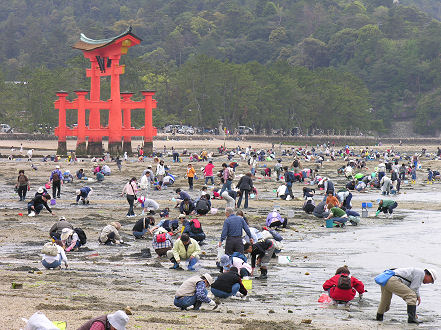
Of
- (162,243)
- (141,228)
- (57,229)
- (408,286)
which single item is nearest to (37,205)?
(141,228)

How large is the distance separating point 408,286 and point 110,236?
29.0ft

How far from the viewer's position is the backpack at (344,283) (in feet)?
41.5

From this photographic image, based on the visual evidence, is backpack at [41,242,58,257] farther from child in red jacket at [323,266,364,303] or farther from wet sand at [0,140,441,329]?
child in red jacket at [323,266,364,303]

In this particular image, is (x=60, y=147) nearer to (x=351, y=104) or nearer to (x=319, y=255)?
(x=319, y=255)

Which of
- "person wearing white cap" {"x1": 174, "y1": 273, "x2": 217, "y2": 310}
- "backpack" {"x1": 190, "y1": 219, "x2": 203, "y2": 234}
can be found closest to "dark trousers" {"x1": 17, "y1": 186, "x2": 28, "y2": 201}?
"backpack" {"x1": 190, "y1": 219, "x2": 203, "y2": 234}

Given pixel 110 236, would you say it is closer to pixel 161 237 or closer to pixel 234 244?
pixel 161 237

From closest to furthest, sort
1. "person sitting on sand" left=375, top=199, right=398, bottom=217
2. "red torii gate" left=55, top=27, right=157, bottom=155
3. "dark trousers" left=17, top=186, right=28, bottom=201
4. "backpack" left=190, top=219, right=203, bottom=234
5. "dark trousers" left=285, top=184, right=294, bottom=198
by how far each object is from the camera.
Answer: "backpack" left=190, top=219, right=203, bottom=234 < "person sitting on sand" left=375, top=199, right=398, bottom=217 < "dark trousers" left=17, top=186, right=28, bottom=201 < "dark trousers" left=285, top=184, right=294, bottom=198 < "red torii gate" left=55, top=27, right=157, bottom=155

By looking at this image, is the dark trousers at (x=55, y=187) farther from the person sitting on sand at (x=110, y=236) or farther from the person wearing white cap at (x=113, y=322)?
the person wearing white cap at (x=113, y=322)

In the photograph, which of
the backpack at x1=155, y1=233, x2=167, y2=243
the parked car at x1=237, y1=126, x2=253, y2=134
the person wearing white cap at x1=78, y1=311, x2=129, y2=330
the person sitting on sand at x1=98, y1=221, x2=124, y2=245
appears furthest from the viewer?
the parked car at x1=237, y1=126, x2=253, y2=134

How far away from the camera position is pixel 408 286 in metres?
11.6

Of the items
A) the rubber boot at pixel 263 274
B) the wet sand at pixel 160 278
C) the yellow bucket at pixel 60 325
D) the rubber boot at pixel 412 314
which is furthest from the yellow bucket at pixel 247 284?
the yellow bucket at pixel 60 325

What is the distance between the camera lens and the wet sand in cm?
1102

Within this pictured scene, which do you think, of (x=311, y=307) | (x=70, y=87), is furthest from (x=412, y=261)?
(x=70, y=87)

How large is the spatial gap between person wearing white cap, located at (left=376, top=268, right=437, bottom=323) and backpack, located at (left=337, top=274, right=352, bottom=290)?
3.40 feet
